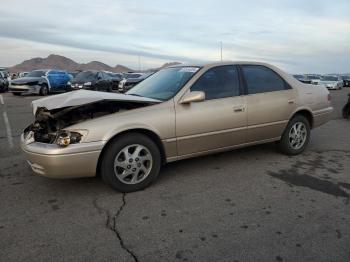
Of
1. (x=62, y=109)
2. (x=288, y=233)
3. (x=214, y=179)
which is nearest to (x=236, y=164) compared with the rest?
(x=214, y=179)

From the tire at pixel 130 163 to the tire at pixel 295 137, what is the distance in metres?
2.40

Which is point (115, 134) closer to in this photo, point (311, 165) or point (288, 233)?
point (288, 233)

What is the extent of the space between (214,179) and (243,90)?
1.38 m

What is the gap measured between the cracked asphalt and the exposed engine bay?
66 centimetres

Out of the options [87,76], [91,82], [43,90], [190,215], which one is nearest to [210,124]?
[190,215]

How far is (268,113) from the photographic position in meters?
5.64

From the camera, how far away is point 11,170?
535cm

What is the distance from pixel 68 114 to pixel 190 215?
1965mm

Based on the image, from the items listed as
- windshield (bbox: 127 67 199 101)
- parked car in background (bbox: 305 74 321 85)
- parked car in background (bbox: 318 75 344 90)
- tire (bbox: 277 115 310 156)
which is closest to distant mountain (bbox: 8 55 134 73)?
parked car in background (bbox: 305 74 321 85)

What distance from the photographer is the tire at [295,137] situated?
19.8 ft

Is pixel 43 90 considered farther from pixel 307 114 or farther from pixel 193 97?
pixel 193 97

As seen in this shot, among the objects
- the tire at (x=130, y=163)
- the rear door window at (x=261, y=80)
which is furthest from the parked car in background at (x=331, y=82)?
the tire at (x=130, y=163)

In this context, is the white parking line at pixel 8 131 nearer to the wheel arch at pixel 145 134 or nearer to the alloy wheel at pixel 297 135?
the wheel arch at pixel 145 134

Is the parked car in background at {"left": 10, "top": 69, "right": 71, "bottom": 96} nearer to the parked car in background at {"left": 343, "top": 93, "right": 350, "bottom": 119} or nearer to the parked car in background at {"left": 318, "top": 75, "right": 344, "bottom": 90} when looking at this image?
the parked car in background at {"left": 343, "top": 93, "right": 350, "bottom": 119}
